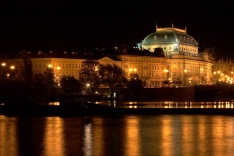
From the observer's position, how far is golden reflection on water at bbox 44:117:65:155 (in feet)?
86.0

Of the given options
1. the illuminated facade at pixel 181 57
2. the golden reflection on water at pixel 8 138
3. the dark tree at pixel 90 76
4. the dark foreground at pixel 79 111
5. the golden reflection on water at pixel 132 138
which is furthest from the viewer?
the illuminated facade at pixel 181 57

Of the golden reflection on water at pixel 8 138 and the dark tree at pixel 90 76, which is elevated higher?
the dark tree at pixel 90 76

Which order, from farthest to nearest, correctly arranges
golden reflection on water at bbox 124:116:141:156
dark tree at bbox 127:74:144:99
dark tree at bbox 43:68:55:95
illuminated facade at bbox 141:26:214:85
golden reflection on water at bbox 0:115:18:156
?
illuminated facade at bbox 141:26:214:85, dark tree at bbox 127:74:144:99, dark tree at bbox 43:68:55:95, golden reflection on water at bbox 0:115:18:156, golden reflection on water at bbox 124:116:141:156

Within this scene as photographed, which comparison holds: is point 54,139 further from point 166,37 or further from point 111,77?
point 166,37

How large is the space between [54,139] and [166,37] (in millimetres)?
139346

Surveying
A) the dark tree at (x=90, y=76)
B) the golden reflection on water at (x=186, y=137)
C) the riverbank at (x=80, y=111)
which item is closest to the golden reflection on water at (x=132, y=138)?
the golden reflection on water at (x=186, y=137)

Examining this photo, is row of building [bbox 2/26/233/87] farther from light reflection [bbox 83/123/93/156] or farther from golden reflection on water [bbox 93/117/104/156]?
light reflection [bbox 83/123/93/156]

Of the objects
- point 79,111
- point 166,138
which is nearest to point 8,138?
point 166,138

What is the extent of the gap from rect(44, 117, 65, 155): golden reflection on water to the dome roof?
128747 mm

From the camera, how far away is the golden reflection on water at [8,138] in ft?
86.5

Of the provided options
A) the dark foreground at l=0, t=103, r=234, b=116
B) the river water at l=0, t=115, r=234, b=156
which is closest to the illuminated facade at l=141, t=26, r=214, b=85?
the dark foreground at l=0, t=103, r=234, b=116

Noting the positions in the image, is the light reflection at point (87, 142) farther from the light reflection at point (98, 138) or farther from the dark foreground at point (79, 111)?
the dark foreground at point (79, 111)

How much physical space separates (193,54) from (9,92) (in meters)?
97.6

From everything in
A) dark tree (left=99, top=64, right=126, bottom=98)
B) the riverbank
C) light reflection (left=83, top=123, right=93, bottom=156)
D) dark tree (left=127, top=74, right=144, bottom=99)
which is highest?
dark tree (left=99, top=64, right=126, bottom=98)
